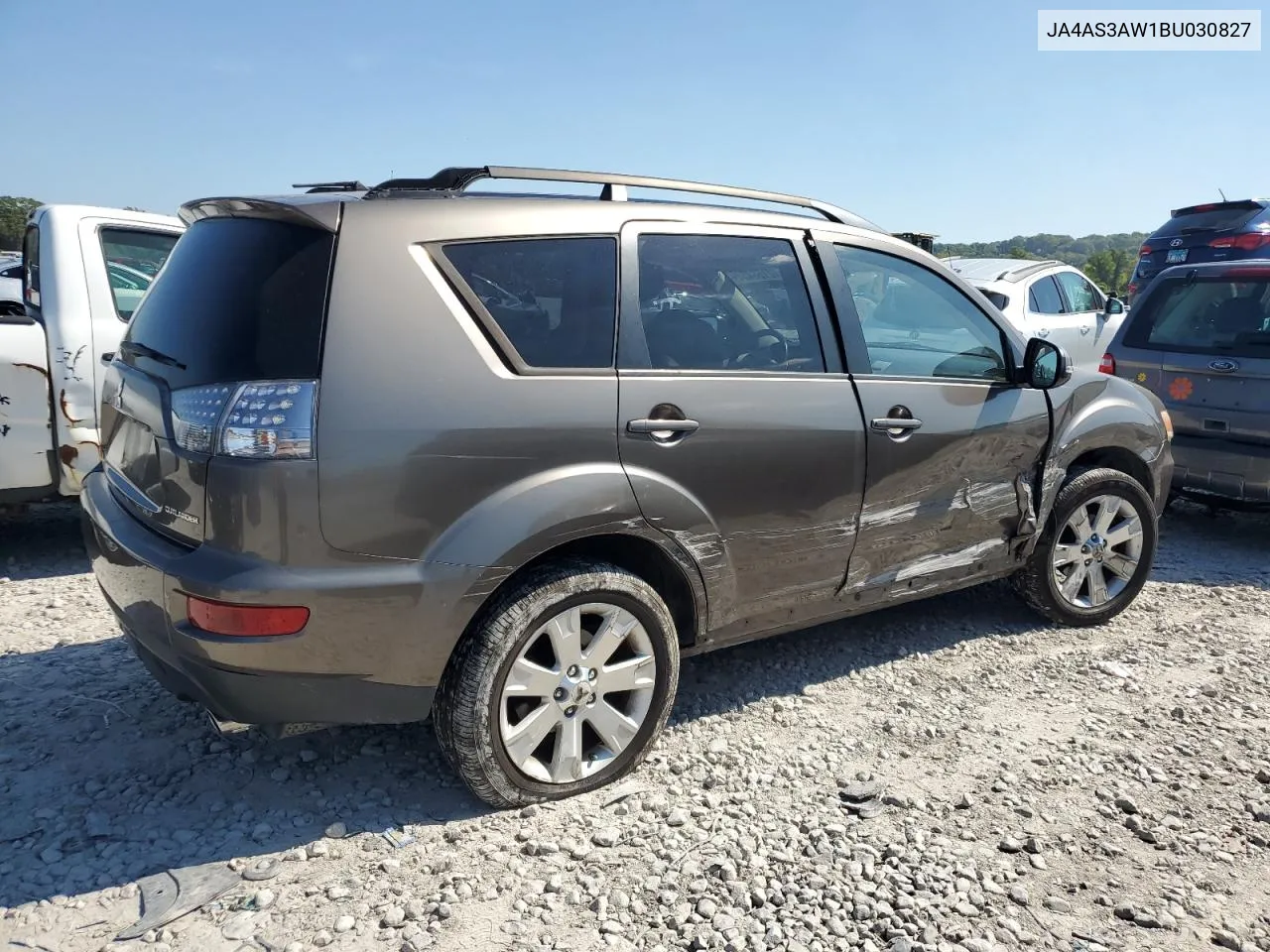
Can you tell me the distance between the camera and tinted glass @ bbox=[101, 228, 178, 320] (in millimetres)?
5109

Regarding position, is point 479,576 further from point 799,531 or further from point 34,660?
point 34,660

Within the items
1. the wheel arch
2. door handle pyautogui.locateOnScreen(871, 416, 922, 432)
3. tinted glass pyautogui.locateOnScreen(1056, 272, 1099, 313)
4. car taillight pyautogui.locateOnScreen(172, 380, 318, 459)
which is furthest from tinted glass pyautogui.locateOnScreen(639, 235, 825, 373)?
tinted glass pyautogui.locateOnScreen(1056, 272, 1099, 313)

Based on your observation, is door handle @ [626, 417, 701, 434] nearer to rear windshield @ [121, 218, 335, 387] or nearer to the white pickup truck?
rear windshield @ [121, 218, 335, 387]

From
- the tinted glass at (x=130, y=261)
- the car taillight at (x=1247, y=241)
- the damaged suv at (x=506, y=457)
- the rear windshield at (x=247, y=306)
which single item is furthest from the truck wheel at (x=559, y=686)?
the car taillight at (x=1247, y=241)

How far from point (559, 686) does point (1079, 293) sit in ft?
31.6

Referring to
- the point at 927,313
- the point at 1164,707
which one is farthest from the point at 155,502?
the point at 1164,707

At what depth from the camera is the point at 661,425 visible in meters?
2.98

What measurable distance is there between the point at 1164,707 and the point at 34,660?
4.51 meters

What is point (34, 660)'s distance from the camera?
3.93 meters

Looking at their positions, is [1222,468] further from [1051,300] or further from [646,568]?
[1051,300]

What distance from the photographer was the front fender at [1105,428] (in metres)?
4.23

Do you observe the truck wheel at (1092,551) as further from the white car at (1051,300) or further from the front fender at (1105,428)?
the white car at (1051,300)

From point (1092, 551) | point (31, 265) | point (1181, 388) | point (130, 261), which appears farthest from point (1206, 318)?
point (31, 265)

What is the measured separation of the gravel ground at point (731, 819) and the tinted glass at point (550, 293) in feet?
4.64
